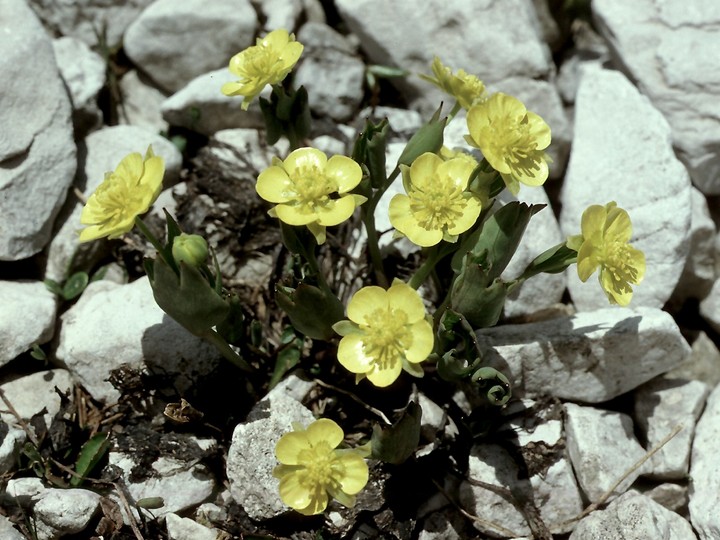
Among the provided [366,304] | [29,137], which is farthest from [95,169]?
[366,304]

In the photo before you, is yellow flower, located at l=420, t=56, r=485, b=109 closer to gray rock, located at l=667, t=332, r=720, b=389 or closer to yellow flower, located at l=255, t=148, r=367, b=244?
yellow flower, located at l=255, t=148, r=367, b=244

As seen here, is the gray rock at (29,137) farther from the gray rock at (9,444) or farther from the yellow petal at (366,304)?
the yellow petal at (366,304)

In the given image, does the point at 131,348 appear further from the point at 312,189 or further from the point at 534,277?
the point at 534,277

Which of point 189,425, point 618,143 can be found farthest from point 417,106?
point 189,425

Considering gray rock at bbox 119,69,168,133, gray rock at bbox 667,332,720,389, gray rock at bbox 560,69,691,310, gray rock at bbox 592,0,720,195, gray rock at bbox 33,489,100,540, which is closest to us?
gray rock at bbox 33,489,100,540

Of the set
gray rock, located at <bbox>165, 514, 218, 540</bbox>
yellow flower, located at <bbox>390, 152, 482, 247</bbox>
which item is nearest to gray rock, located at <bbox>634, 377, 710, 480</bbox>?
yellow flower, located at <bbox>390, 152, 482, 247</bbox>

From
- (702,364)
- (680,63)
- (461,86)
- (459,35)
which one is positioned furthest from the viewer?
(459,35)

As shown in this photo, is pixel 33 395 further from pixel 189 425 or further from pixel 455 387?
pixel 455 387
